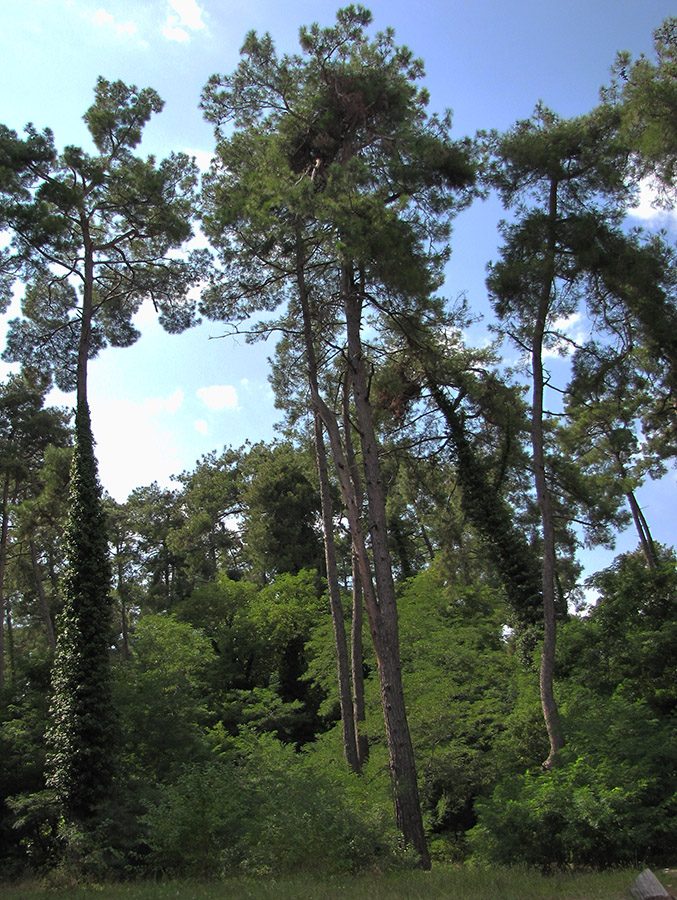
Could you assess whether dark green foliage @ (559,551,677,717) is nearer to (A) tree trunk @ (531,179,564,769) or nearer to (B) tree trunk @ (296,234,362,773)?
(A) tree trunk @ (531,179,564,769)

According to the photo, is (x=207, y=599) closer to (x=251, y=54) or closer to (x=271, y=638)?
(x=271, y=638)

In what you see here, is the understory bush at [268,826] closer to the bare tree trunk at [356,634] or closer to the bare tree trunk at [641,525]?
the bare tree trunk at [356,634]

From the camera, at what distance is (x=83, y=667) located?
13.0 meters

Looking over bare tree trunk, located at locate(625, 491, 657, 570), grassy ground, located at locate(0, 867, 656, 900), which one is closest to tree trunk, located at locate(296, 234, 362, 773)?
grassy ground, located at locate(0, 867, 656, 900)

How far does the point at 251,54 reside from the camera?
1266 cm

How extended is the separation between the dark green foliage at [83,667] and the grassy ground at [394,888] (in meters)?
3.79

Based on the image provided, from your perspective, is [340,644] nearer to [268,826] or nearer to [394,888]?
[268,826]

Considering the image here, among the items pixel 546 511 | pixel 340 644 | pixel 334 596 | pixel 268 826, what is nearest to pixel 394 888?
pixel 268 826

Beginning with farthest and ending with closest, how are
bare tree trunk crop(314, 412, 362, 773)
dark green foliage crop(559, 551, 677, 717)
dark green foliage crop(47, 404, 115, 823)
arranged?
1. bare tree trunk crop(314, 412, 362, 773)
2. dark green foliage crop(47, 404, 115, 823)
3. dark green foliage crop(559, 551, 677, 717)

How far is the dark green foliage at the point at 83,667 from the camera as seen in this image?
12.3 metres

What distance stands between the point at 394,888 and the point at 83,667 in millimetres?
8255

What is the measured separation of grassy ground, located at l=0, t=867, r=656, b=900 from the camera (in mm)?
6551

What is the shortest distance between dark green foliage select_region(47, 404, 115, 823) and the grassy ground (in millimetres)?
3786

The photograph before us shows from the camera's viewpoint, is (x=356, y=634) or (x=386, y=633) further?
(x=356, y=634)
